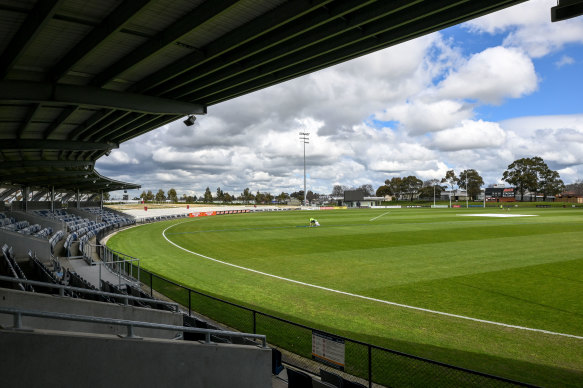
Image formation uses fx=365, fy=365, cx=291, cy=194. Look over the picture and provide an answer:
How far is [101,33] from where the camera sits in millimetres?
6672

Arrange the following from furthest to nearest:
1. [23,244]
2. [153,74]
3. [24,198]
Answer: [24,198], [23,244], [153,74]

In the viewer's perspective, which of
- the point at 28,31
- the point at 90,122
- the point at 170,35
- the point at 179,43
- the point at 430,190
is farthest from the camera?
the point at 430,190

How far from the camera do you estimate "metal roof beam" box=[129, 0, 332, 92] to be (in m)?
6.21

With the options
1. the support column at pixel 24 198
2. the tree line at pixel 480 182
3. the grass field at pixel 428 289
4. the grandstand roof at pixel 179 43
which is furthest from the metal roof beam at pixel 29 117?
the tree line at pixel 480 182

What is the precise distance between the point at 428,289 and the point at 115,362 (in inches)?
529

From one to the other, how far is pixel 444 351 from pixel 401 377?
1861mm

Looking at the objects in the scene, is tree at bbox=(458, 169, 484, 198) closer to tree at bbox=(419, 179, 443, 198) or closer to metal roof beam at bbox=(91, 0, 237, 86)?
tree at bbox=(419, 179, 443, 198)

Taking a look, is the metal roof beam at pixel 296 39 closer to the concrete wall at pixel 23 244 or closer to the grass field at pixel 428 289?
the grass field at pixel 428 289

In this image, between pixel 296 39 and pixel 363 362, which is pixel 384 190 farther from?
pixel 296 39

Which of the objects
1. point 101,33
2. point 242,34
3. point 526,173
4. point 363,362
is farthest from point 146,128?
point 526,173

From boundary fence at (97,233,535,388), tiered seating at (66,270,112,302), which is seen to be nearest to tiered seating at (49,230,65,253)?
tiered seating at (66,270,112,302)

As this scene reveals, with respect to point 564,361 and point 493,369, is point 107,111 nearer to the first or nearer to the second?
point 493,369

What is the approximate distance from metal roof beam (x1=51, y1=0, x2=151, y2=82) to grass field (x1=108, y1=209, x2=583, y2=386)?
9.41m

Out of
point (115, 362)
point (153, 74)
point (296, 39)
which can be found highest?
point (296, 39)
